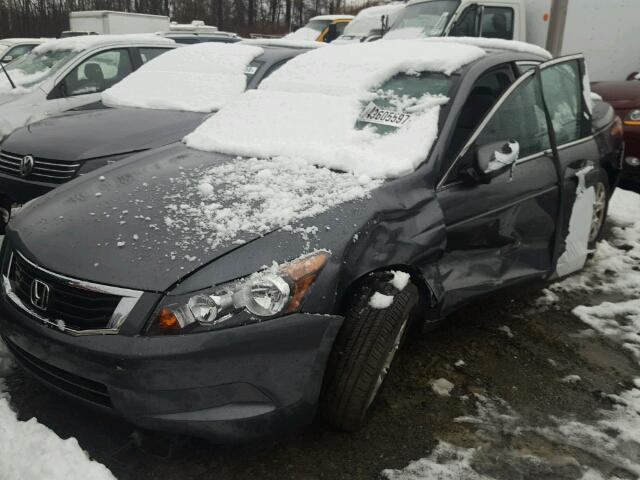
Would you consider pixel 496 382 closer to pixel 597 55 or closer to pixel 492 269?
pixel 492 269

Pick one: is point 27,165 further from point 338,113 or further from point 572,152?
point 572,152

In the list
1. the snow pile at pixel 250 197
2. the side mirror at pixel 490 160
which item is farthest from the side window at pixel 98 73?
the side mirror at pixel 490 160

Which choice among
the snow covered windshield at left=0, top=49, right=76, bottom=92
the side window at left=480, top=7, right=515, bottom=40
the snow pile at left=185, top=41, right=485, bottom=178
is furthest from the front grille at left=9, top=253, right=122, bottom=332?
the side window at left=480, top=7, right=515, bottom=40

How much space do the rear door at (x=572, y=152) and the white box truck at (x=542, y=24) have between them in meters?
5.26

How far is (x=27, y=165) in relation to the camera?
4535mm

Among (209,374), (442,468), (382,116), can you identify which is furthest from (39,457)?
(382,116)

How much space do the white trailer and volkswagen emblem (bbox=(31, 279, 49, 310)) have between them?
16526mm

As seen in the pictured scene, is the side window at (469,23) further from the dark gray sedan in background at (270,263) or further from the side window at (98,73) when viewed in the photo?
the dark gray sedan in background at (270,263)

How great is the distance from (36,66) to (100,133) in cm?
273

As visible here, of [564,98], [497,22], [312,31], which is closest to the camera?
[564,98]

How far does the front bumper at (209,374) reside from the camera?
207 centimetres

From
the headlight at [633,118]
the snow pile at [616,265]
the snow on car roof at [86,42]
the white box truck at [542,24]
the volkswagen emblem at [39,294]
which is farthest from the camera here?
the white box truck at [542,24]

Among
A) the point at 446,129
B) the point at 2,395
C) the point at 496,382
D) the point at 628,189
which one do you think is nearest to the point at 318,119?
the point at 446,129

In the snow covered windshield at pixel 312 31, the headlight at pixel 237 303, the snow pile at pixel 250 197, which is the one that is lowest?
the headlight at pixel 237 303
